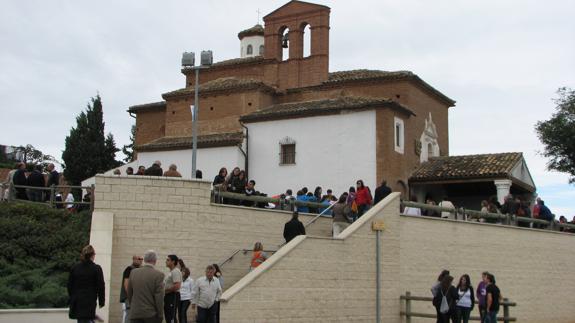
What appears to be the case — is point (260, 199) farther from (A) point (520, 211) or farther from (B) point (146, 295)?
(A) point (520, 211)

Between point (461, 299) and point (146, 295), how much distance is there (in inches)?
360

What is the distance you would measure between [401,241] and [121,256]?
7.71m

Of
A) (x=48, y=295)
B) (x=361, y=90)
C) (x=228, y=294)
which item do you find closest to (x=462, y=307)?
(x=228, y=294)

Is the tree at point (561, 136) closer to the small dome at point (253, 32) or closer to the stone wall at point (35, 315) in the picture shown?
the small dome at point (253, 32)

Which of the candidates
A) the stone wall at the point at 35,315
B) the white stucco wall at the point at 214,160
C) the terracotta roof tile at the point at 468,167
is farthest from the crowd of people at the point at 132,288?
the terracotta roof tile at the point at 468,167

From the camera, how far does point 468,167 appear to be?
32812 millimetres

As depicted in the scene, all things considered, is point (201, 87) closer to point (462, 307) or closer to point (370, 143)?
point (370, 143)

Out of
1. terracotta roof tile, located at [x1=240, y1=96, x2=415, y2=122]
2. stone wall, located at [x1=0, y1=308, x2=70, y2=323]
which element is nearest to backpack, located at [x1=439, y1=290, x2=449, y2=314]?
stone wall, located at [x1=0, y1=308, x2=70, y2=323]

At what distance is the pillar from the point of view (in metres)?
31.0

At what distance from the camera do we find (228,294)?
1479cm

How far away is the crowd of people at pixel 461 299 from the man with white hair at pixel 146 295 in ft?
26.3

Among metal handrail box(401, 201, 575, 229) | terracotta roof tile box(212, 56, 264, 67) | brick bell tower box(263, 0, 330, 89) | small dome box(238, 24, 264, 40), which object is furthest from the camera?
small dome box(238, 24, 264, 40)

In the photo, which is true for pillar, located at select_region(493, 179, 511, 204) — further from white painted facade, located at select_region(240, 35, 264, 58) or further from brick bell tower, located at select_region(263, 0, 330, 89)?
white painted facade, located at select_region(240, 35, 264, 58)

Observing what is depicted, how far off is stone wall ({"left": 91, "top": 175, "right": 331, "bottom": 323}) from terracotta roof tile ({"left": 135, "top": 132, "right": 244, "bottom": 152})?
1509cm
